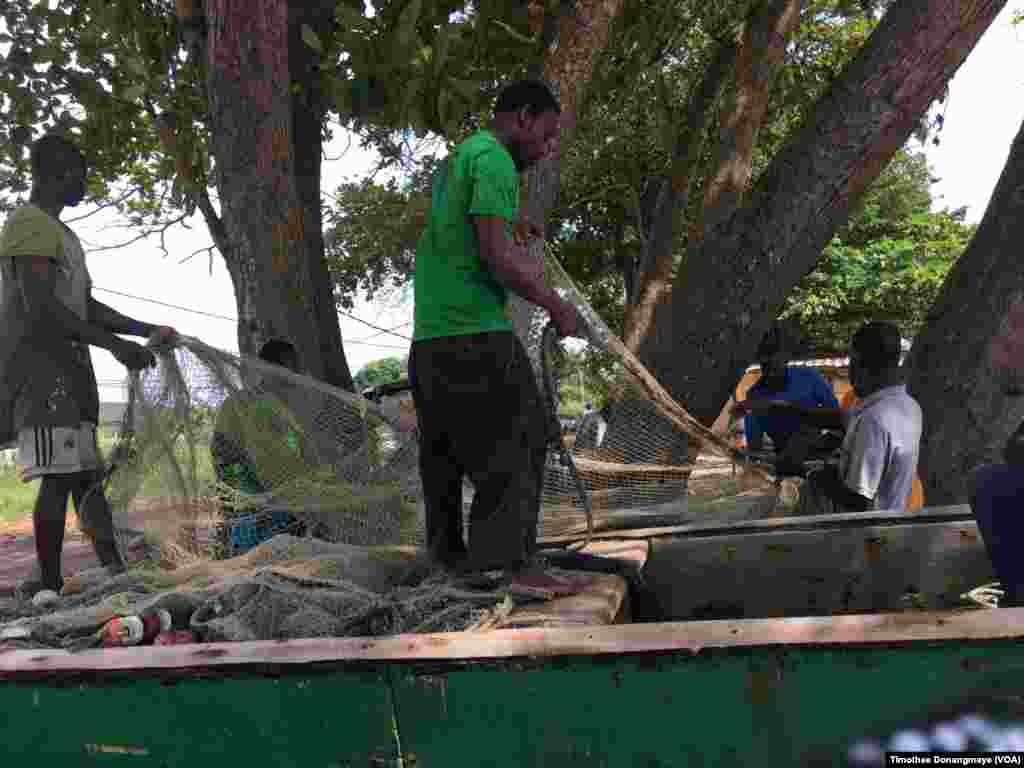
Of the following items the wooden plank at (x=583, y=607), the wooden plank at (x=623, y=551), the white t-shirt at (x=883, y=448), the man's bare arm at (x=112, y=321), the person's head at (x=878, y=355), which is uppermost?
the man's bare arm at (x=112, y=321)

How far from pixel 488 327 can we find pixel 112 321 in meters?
1.66

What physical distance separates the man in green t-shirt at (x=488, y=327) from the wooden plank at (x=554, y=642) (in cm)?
55

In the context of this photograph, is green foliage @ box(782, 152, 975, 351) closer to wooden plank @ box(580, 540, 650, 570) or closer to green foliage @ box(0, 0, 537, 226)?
green foliage @ box(0, 0, 537, 226)

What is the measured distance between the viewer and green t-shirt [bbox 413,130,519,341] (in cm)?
224

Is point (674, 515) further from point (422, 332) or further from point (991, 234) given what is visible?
point (991, 234)

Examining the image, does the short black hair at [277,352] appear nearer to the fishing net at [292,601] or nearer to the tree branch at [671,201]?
the fishing net at [292,601]

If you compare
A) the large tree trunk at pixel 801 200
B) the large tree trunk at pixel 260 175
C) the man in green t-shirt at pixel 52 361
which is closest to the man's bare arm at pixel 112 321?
the man in green t-shirt at pixel 52 361

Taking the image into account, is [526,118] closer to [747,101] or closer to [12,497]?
[747,101]

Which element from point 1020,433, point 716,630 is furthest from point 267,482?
point 1020,433

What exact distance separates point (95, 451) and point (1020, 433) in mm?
2818

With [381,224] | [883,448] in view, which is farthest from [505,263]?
[381,224]

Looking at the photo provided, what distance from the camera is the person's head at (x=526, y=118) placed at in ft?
7.76

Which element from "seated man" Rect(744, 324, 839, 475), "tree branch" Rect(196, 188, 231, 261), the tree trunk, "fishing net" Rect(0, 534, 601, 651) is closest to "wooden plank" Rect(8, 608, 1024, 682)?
"fishing net" Rect(0, 534, 601, 651)

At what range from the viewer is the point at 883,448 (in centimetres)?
296
